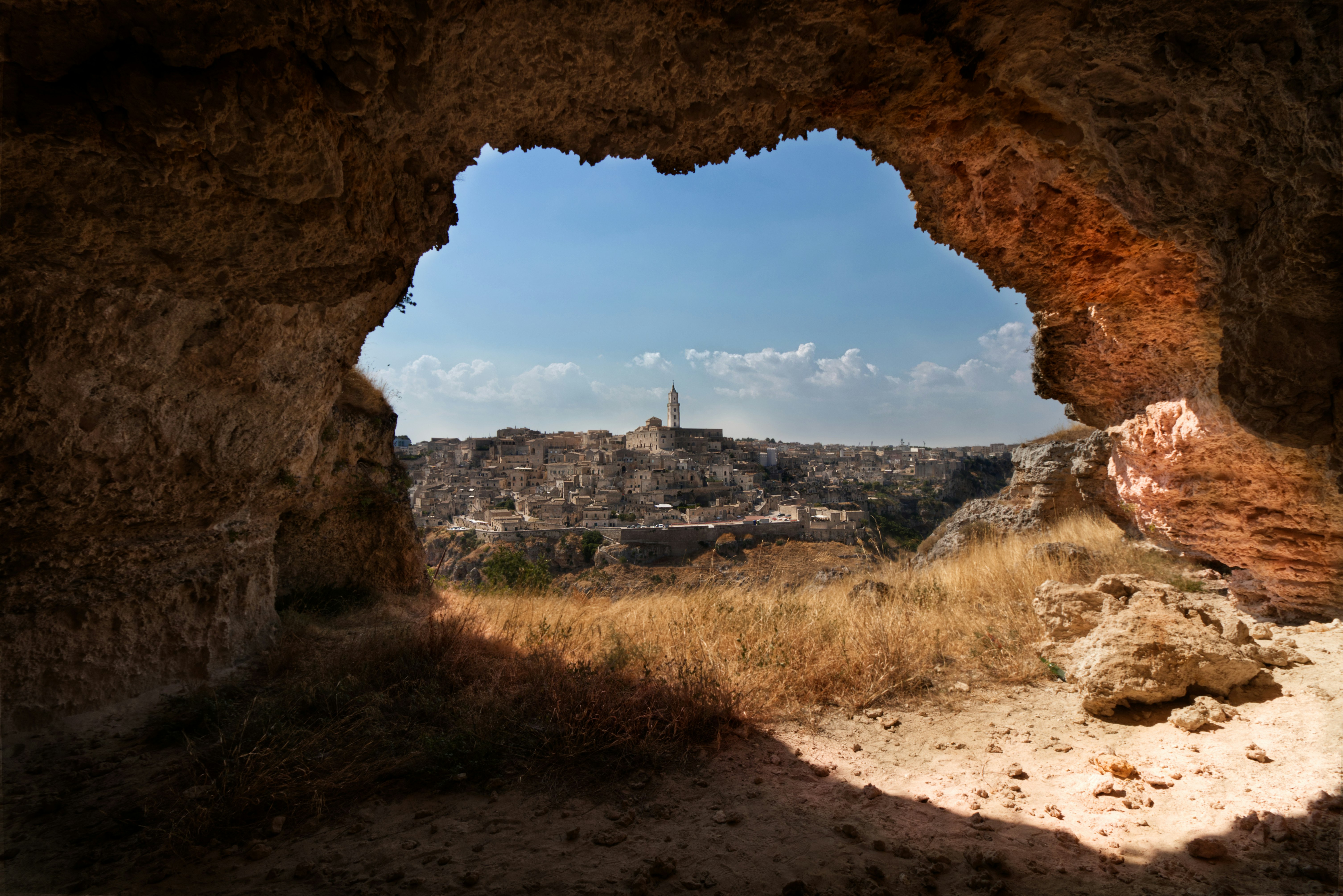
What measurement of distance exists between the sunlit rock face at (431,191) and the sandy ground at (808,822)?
1397 mm

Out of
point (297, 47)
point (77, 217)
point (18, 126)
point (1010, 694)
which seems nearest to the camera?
point (18, 126)

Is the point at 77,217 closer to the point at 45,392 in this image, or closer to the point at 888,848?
the point at 45,392

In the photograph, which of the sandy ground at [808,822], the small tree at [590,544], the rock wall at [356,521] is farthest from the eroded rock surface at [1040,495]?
the small tree at [590,544]

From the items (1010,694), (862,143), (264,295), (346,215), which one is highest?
(862,143)

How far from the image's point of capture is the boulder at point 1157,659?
3506mm

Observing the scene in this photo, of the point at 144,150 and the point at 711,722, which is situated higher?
the point at 144,150

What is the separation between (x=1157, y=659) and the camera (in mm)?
3574

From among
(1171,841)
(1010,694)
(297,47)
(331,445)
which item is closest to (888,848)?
(1171,841)

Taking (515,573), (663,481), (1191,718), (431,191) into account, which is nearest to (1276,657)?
(1191,718)

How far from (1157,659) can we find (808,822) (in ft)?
8.58

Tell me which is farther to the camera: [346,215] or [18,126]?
[346,215]

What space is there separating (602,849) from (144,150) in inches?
127

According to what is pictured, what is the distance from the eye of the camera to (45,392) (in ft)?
9.16

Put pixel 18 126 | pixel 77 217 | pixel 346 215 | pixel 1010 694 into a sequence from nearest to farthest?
pixel 18 126 < pixel 77 217 < pixel 346 215 < pixel 1010 694
